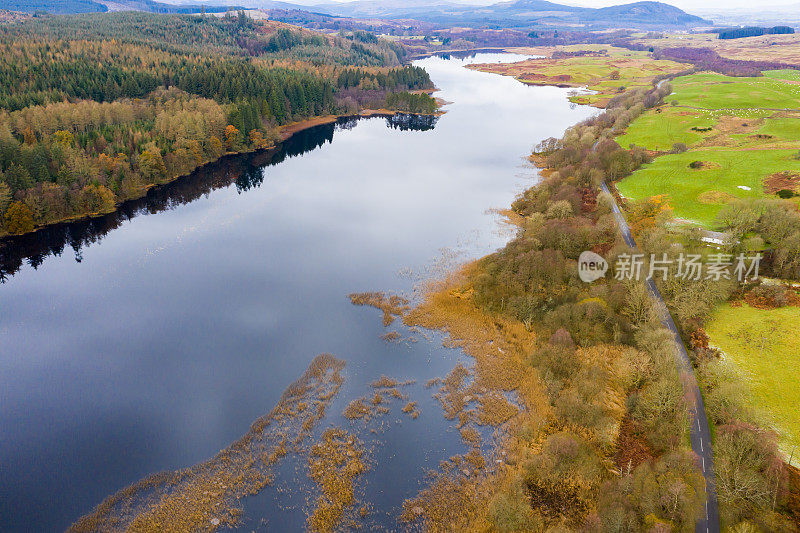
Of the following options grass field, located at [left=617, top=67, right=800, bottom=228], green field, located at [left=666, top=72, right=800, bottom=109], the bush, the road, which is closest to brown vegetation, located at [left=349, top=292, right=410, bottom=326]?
the road

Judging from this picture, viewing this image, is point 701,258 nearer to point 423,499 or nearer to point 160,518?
point 423,499

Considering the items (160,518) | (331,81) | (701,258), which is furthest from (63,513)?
(331,81)

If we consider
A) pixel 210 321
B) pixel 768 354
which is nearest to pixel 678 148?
pixel 768 354

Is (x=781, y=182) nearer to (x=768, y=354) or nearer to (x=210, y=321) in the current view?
(x=768, y=354)

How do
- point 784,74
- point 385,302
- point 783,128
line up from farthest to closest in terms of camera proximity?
point 784,74 < point 783,128 < point 385,302

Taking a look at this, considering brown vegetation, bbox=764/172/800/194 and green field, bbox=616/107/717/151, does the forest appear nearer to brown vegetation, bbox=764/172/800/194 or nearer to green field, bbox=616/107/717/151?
green field, bbox=616/107/717/151

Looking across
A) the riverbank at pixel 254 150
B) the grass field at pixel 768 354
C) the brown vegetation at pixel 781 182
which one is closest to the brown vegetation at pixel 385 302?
the grass field at pixel 768 354

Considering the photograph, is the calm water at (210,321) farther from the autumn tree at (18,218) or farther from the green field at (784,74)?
the green field at (784,74)
